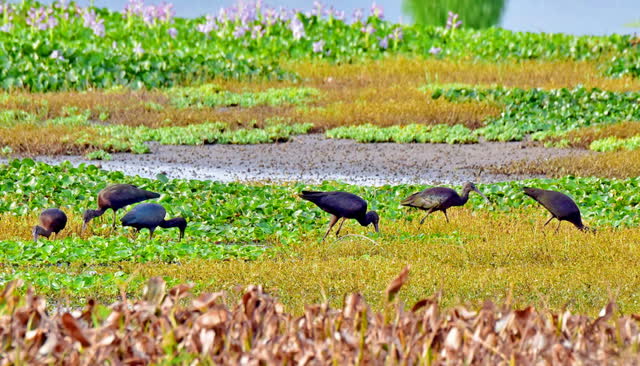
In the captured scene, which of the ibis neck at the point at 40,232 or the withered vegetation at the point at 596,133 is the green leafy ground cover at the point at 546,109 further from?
the ibis neck at the point at 40,232

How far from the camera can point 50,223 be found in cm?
1043

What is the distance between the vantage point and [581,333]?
455cm

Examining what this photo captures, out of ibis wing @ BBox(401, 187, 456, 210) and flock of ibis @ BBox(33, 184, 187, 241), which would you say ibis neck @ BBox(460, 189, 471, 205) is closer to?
ibis wing @ BBox(401, 187, 456, 210)

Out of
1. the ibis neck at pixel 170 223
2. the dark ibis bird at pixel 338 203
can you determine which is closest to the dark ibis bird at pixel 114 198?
the ibis neck at pixel 170 223

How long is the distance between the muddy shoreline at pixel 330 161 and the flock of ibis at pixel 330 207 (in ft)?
15.6

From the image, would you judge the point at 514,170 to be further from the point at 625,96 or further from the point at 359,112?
the point at 625,96

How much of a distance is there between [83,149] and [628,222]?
33.4ft

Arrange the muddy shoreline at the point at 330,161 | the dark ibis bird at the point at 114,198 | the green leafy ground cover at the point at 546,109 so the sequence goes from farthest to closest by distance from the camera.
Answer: the green leafy ground cover at the point at 546,109, the muddy shoreline at the point at 330,161, the dark ibis bird at the point at 114,198

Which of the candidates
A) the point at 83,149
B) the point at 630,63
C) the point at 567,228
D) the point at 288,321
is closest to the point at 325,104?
the point at 83,149

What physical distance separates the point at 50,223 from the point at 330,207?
9.07 feet

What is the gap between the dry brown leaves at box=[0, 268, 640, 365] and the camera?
4.16 meters

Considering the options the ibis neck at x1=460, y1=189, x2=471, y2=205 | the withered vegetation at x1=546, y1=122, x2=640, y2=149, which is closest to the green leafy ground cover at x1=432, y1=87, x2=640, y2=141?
the withered vegetation at x1=546, y1=122, x2=640, y2=149

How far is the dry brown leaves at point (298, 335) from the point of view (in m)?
4.16

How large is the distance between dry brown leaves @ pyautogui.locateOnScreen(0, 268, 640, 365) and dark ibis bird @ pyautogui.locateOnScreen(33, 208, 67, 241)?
18.9 feet
